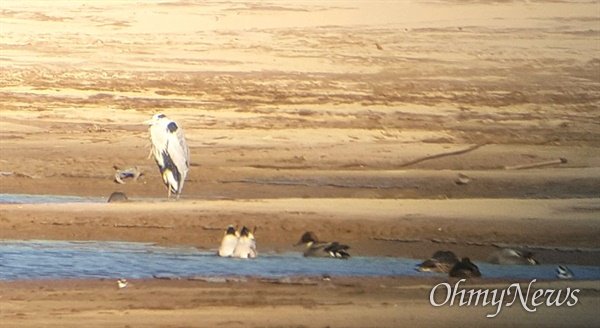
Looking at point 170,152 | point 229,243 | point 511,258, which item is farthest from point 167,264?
point 511,258

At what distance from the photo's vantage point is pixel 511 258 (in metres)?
5.93

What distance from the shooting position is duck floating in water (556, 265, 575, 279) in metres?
5.81

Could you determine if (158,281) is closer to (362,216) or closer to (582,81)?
(362,216)

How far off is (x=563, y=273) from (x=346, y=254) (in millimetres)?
1144

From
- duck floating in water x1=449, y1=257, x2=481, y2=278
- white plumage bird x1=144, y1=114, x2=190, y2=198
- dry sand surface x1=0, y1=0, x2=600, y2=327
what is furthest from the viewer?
white plumage bird x1=144, y1=114, x2=190, y2=198

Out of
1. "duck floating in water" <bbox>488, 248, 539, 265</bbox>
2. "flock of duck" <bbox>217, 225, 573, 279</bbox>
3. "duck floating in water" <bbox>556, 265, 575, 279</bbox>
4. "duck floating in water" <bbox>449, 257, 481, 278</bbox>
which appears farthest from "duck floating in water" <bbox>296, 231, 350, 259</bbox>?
"duck floating in water" <bbox>556, 265, 575, 279</bbox>

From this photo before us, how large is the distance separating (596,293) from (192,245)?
2.13 meters

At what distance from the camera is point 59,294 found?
17.9 feet

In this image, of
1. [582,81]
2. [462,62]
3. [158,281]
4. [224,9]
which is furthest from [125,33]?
[582,81]

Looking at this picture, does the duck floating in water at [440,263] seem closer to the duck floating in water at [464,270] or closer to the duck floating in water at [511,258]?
the duck floating in water at [464,270]

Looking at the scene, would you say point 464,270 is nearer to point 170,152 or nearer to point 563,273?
point 563,273

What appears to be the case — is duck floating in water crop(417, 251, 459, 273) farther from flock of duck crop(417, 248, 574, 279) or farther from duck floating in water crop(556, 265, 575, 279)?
duck floating in water crop(556, 265, 575, 279)

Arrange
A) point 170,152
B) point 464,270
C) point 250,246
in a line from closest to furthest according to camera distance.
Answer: point 464,270 < point 250,246 < point 170,152

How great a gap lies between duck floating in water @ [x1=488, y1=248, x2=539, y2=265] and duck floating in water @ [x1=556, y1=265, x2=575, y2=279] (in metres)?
0.13
